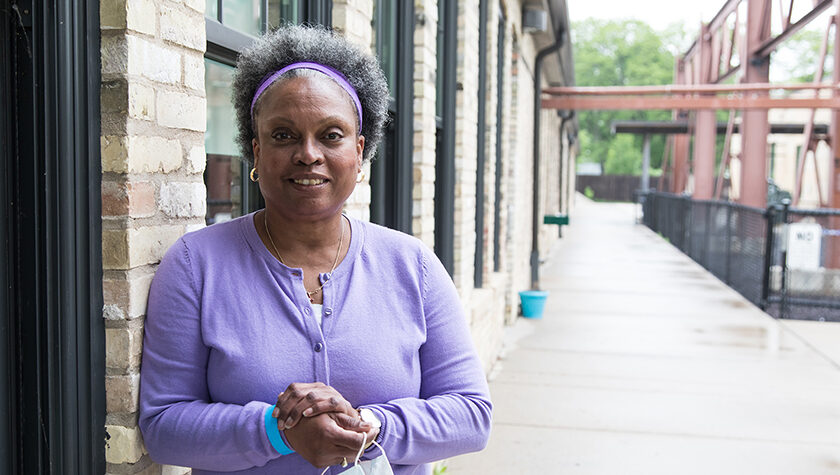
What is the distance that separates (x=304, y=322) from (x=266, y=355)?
105 mm

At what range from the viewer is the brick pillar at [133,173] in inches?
65.5

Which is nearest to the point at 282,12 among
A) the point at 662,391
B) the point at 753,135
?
the point at 662,391

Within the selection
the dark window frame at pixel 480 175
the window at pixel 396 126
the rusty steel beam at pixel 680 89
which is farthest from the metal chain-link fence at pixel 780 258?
the window at pixel 396 126

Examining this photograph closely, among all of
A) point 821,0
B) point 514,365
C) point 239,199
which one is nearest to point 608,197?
point 821,0

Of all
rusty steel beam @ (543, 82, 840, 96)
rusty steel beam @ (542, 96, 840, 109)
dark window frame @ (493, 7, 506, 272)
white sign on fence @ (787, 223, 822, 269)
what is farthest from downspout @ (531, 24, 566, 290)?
white sign on fence @ (787, 223, 822, 269)

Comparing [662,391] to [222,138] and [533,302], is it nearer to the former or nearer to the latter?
[533,302]

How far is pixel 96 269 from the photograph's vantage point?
5.49 feet

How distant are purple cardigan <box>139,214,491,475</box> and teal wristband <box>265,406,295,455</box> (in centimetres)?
1

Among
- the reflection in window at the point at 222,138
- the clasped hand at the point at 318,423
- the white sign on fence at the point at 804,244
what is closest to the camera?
the clasped hand at the point at 318,423

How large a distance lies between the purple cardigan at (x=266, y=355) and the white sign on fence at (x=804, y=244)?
912 centimetres

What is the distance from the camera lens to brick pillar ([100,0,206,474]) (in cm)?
166

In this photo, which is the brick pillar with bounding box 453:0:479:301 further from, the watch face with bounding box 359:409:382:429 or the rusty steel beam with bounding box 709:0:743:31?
the rusty steel beam with bounding box 709:0:743:31

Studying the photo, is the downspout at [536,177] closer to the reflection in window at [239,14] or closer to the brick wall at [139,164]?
the reflection in window at [239,14]

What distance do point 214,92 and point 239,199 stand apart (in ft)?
1.29
